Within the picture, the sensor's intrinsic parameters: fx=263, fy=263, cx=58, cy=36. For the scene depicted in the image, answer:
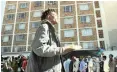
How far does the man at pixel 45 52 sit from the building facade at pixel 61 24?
3299cm

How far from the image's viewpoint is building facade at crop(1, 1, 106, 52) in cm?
3641

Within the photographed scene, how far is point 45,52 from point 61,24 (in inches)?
1425

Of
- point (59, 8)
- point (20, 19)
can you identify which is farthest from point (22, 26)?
point (59, 8)

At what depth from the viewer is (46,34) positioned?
193 centimetres

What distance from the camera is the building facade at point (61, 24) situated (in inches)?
1433

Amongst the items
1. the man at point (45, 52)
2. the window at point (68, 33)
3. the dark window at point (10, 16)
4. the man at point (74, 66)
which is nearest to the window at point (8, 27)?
the dark window at point (10, 16)

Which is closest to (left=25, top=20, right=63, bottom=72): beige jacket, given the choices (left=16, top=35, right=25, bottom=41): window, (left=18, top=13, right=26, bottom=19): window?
(left=16, top=35, right=25, bottom=41): window

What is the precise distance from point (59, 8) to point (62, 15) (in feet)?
3.89

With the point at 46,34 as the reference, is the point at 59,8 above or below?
above

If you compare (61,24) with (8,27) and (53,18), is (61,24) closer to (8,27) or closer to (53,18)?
(8,27)

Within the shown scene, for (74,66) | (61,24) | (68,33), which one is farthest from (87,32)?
(74,66)

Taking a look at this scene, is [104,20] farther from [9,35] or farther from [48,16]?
[48,16]

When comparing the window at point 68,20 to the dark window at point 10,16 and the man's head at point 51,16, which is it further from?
the man's head at point 51,16

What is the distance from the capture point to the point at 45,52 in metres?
1.83
